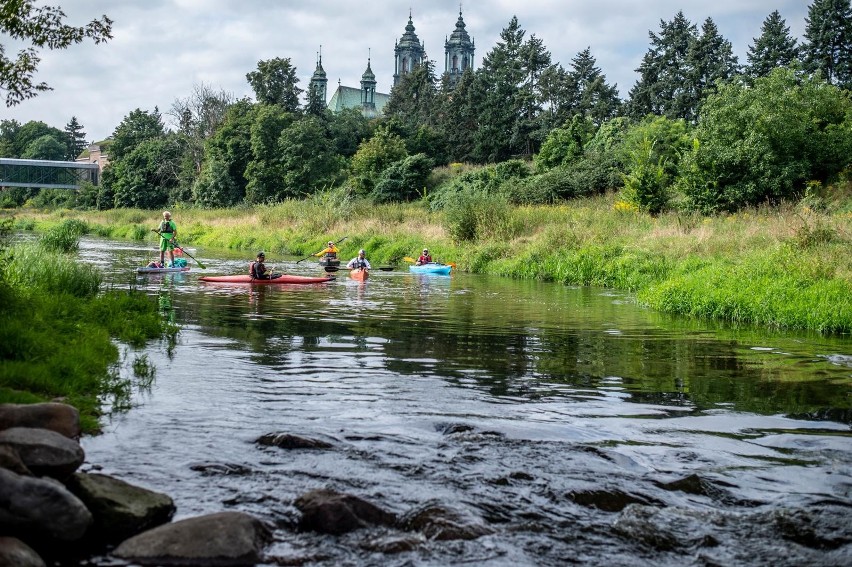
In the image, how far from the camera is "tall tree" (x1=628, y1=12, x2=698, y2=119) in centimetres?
6391

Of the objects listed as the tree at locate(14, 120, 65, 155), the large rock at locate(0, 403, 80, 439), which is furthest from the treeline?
the tree at locate(14, 120, 65, 155)

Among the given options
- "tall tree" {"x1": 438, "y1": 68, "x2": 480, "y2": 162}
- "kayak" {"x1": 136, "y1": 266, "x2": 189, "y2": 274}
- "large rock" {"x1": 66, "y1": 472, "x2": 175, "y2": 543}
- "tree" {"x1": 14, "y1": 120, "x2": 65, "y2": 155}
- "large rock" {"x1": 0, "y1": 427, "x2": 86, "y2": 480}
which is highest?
"tree" {"x1": 14, "y1": 120, "x2": 65, "y2": 155}

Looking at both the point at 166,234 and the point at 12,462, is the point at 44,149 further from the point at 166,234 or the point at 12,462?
the point at 12,462

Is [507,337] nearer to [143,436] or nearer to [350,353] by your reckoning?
[350,353]

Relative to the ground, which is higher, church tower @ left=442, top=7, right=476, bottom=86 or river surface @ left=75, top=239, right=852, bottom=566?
church tower @ left=442, top=7, right=476, bottom=86

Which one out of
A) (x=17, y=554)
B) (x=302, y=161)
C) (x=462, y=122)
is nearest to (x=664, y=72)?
(x=462, y=122)

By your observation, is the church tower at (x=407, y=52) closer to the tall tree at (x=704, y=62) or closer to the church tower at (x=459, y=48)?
the church tower at (x=459, y=48)

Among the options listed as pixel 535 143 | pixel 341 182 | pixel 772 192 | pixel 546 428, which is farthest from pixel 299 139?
pixel 546 428

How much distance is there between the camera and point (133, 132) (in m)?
90.2

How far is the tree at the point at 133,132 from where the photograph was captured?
3462 inches

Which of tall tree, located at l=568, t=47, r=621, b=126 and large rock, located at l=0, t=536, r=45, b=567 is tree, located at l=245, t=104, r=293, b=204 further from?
large rock, located at l=0, t=536, r=45, b=567

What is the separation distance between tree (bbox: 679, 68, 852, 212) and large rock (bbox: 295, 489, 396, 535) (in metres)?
32.4

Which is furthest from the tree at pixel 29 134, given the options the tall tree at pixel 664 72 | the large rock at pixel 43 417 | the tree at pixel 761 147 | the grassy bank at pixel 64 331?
the large rock at pixel 43 417

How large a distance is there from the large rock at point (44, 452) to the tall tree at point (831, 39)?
62.2 metres
